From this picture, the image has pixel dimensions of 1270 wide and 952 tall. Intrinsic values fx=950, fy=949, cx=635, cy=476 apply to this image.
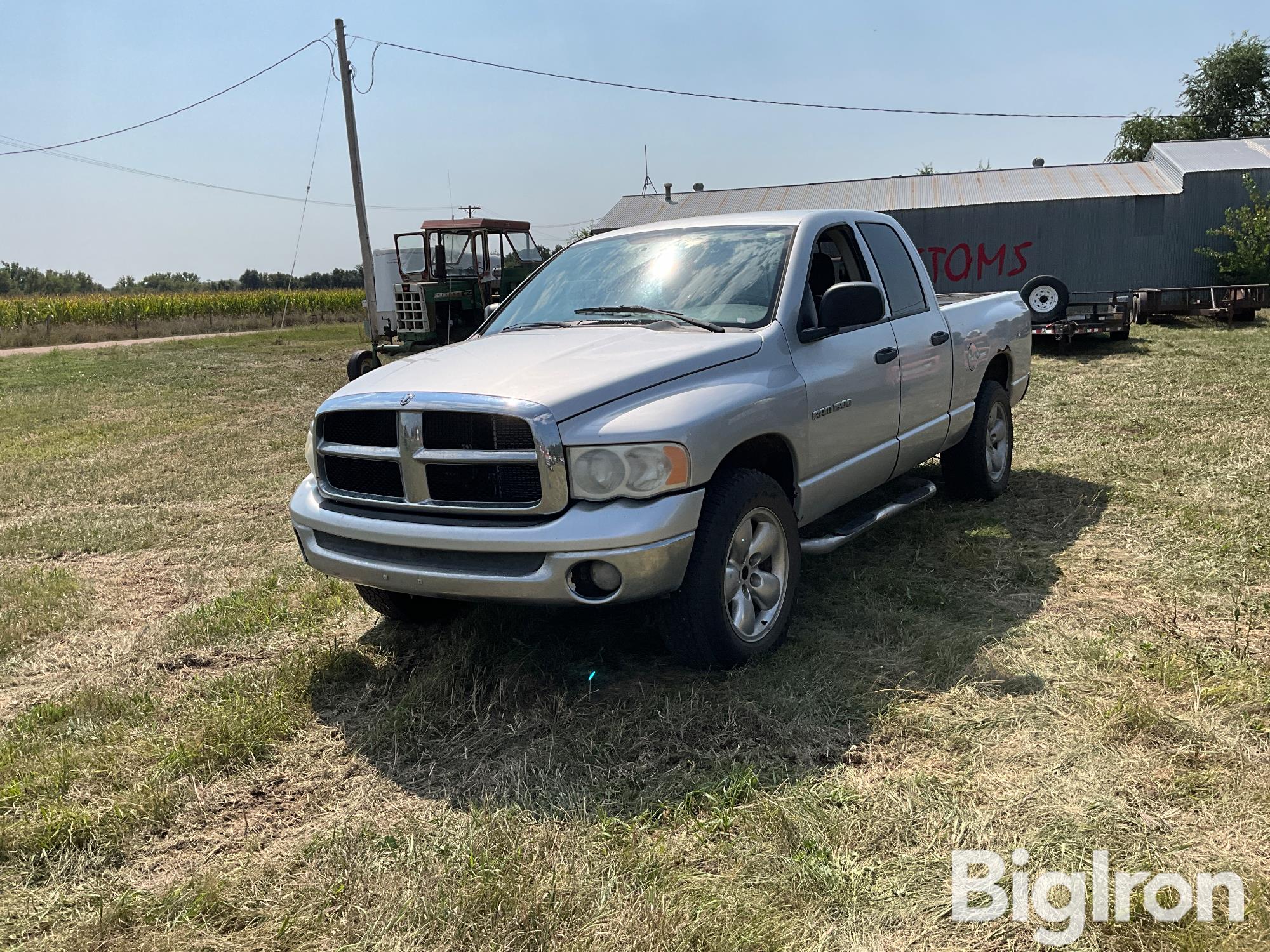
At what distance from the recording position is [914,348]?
5.00 meters

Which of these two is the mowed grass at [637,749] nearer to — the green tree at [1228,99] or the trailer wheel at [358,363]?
the trailer wheel at [358,363]

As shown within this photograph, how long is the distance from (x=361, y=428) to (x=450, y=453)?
0.50m

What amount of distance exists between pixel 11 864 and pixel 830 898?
230cm

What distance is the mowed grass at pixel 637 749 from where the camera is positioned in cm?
242

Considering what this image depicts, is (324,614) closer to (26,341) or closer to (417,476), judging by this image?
(417,476)

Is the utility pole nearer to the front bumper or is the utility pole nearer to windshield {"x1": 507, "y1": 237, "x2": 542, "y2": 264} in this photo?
windshield {"x1": 507, "y1": 237, "x2": 542, "y2": 264}

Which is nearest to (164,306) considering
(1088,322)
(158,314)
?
(158,314)

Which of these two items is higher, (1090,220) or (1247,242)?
(1090,220)

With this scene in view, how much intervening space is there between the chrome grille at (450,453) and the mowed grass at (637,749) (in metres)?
0.74

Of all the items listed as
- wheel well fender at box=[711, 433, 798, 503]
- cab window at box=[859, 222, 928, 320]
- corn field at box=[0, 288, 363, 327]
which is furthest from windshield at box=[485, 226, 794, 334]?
corn field at box=[0, 288, 363, 327]

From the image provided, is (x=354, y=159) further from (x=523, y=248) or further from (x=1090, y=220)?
(x=1090, y=220)

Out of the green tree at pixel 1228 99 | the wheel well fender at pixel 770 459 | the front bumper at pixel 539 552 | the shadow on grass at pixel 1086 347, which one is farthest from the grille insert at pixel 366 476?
the green tree at pixel 1228 99

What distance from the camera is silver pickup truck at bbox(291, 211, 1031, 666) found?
324 centimetres

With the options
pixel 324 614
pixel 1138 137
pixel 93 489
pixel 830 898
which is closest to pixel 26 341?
pixel 93 489
